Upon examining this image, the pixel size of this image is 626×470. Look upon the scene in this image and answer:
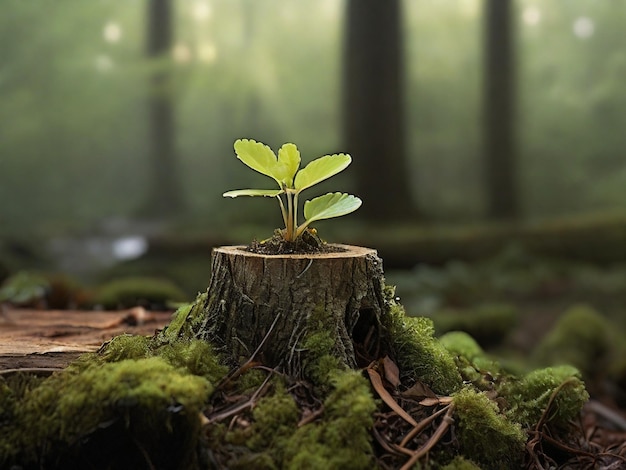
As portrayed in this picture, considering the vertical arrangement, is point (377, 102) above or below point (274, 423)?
above

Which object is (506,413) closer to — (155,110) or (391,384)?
(391,384)

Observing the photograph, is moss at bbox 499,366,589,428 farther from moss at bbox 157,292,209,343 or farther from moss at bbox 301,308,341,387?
moss at bbox 157,292,209,343

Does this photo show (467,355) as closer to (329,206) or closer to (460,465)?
(460,465)

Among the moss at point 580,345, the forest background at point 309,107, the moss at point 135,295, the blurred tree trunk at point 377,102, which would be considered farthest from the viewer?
the blurred tree trunk at point 377,102

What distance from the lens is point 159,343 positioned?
157cm

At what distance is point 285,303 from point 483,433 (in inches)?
24.8

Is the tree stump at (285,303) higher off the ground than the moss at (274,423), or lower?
higher

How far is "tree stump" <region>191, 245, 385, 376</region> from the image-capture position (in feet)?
4.62

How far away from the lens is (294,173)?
156cm

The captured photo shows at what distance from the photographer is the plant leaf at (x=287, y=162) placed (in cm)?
153

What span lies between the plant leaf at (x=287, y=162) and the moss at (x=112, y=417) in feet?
2.16

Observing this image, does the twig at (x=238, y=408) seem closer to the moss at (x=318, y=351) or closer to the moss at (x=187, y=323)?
the moss at (x=318, y=351)

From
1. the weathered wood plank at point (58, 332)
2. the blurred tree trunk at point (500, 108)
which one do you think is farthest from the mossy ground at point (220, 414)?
the blurred tree trunk at point (500, 108)

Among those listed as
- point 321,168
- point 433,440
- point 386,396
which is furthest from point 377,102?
point 433,440
